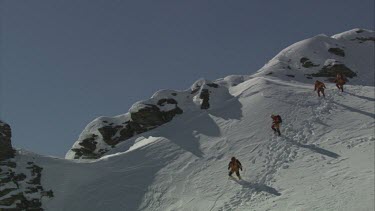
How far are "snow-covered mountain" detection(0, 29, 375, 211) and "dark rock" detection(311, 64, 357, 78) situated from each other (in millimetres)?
7726

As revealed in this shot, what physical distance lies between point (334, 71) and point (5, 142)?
36065 mm

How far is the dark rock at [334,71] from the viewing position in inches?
2194

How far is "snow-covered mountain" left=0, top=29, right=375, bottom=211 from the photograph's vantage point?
26.7 meters

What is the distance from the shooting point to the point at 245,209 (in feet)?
82.3

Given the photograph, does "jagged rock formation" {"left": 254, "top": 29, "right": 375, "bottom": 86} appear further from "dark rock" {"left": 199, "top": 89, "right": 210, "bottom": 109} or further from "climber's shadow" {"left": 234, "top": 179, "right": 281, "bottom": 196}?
"climber's shadow" {"left": 234, "top": 179, "right": 281, "bottom": 196}

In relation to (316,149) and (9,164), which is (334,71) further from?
(9,164)

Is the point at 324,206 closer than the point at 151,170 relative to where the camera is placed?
Yes

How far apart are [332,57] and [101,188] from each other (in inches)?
1577

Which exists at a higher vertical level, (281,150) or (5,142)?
(5,142)

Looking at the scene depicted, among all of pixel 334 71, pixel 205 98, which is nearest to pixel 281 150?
pixel 205 98

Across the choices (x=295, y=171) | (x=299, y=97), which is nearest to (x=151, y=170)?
(x=295, y=171)

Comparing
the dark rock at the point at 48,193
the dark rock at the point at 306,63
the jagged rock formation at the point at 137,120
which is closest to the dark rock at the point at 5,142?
the dark rock at the point at 48,193

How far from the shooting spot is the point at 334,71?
55938mm

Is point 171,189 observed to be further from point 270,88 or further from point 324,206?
point 270,88
